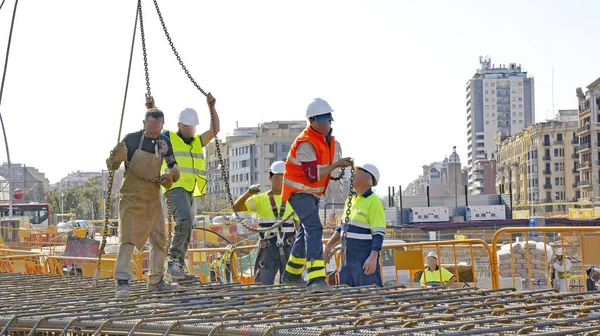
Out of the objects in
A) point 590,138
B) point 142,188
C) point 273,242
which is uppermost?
point 590,138

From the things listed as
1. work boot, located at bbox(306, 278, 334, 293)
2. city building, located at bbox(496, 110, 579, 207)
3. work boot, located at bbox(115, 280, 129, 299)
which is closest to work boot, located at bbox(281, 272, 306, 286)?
work boot, located at bbox(306, 278, 334, 293)

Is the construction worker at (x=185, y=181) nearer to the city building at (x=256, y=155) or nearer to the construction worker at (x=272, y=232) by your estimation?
the construction worker at (x=272, y=232)

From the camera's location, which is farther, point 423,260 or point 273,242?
point 273,242

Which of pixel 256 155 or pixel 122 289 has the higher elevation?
pixel 256 155

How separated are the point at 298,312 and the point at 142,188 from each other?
2.91 meters

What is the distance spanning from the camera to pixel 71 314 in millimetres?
6648

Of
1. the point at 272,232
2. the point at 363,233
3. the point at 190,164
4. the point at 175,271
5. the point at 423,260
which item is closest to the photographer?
the point at 175,271

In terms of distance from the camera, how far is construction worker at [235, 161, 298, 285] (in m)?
10.8

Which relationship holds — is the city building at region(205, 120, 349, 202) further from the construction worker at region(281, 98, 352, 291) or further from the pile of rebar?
the pile of rebar

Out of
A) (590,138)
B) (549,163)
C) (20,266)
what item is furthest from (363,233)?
(549,163)

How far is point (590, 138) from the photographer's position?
13938cm

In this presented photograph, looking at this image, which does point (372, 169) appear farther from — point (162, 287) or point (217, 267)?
point (217, 267)

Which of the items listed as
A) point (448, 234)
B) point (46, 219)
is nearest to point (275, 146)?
point (46, 219)

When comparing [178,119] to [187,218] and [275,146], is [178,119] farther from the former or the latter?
[275,146]
